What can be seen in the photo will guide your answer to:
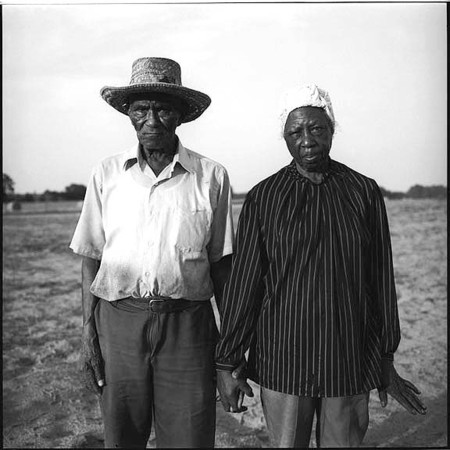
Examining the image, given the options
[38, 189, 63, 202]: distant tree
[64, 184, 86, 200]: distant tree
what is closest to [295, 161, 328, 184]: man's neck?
[64, 184, 86, 200]: distant tree

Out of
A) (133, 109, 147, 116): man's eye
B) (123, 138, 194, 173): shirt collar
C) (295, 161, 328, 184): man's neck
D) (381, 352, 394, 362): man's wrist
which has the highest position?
(133, 109, 147, 116): man's eye

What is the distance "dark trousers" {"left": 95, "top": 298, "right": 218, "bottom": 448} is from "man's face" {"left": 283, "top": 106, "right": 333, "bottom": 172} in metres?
0.71

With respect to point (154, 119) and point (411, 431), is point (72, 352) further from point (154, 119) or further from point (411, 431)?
point (154, 119)

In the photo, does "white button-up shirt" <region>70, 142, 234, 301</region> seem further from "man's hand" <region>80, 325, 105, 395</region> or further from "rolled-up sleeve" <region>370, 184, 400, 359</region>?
"rolled-up sleeve" <region>370, 184, 400, 359</region>

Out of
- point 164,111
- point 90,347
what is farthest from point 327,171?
point 90,347

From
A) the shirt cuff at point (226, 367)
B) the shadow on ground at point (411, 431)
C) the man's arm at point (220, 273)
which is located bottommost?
the shadow on ground at point (411, 431)

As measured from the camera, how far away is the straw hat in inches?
83.7

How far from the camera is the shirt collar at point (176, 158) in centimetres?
→ 218

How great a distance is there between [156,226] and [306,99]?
0.73m

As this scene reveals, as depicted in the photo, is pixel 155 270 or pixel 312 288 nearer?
pixel 312 288

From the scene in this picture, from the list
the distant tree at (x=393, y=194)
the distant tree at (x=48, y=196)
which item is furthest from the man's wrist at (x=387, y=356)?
the distant tree at (x=393, y=194)

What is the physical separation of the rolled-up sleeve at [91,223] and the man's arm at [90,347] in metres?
0.08

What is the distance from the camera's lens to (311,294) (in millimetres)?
1896

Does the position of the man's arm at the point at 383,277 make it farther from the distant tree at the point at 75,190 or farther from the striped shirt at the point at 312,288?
A: the distant tree at the point at 75,190
